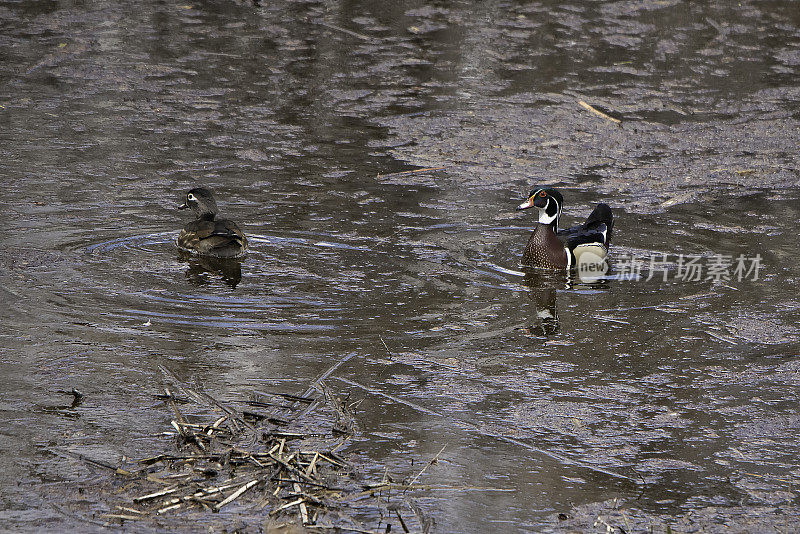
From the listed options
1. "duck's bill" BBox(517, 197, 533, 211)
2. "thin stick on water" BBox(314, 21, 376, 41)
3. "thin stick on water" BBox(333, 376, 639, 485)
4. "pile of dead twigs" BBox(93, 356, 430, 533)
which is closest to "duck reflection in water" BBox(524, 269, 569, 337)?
"duck's bill" BBox(517, 197, 533, 211)

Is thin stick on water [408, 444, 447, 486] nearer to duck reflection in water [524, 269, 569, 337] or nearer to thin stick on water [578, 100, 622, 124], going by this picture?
duck reflection in water [524, 269, 569, 337]

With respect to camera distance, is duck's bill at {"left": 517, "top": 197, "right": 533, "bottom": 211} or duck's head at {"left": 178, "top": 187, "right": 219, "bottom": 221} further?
duck's bill at {"left": 517, "top": 197, "right": 533, "bottom": 211}

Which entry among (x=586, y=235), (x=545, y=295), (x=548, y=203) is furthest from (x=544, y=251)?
(x=545, y=295)

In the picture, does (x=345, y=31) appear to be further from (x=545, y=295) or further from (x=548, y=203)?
(x=545, y=295)

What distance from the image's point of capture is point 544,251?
387 inches

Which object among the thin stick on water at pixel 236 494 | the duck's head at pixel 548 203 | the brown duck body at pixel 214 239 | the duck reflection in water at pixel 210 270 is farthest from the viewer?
the duck's head at pixel 548 203

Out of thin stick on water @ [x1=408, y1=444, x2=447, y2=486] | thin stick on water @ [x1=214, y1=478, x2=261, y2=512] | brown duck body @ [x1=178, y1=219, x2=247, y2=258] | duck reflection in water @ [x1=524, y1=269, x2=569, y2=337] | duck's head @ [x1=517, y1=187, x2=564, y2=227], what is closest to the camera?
thin stick on water @ [x1=214, y1=478, x2=261, y2=512]

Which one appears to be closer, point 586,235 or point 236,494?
point 236,494

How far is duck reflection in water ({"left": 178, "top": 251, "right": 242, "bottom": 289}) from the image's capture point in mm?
9031

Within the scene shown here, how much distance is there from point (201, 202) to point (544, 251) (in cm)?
305

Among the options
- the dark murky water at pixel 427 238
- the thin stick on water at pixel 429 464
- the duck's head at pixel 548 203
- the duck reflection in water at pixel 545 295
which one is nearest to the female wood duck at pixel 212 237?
the dark murky water at pixel 427 238

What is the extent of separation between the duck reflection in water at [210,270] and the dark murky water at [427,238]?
5 centimetres

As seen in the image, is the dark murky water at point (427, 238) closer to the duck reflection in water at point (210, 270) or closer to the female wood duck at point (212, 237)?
the duck reflection in water at point (210, 270)

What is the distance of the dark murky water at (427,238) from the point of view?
20.2 feet
